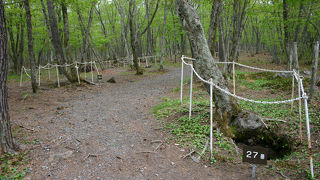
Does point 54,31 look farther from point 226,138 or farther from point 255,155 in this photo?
point 255,155

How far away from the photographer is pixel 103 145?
5.18 metres

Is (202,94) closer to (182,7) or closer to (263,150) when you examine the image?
(182,7)

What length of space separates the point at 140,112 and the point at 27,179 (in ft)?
14.6

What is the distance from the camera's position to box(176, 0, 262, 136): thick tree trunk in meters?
5.62

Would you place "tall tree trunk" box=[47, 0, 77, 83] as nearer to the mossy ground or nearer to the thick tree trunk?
the mossy ground

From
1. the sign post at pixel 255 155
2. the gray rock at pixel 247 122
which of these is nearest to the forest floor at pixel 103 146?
the sign post at pixel 255 155

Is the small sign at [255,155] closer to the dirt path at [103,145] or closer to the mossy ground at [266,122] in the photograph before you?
the dirt path at [103,145]

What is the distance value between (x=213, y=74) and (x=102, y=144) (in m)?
3.27

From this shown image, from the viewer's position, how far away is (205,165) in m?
4.25

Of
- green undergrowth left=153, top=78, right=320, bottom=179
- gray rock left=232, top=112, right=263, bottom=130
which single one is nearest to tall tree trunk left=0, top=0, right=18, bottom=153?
green undergrowth left=153, top=78, right=320, bottom=179

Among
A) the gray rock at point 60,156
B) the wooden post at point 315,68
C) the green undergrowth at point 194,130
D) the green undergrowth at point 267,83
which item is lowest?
the gray rock at point 60,156

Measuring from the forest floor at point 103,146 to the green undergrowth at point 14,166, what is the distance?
0.09ft

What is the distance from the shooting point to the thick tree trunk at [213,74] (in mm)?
5617

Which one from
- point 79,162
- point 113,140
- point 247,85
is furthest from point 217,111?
point 247,85
